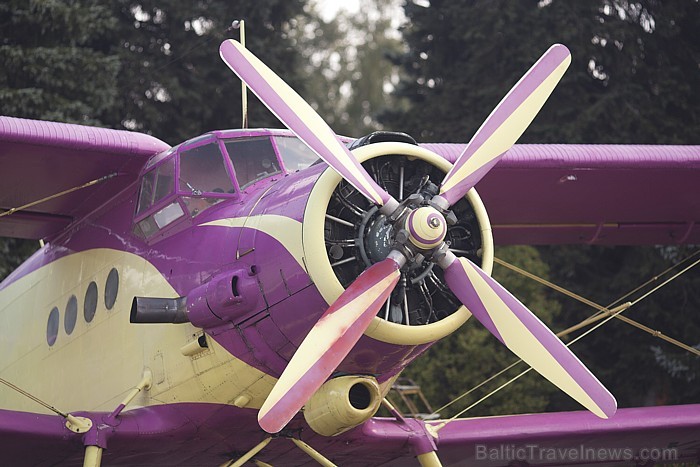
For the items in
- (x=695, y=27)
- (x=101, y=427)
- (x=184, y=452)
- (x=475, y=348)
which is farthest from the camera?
(x=695, y=27)

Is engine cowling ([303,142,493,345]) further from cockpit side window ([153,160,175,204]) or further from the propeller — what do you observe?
cockpit side window ([153,160,175,204])

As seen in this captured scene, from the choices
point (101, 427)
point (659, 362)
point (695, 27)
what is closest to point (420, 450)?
point (101, 427)

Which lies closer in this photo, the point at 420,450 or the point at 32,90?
the point at 420,450

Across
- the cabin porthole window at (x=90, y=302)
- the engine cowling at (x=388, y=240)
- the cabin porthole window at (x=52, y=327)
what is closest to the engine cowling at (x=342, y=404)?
the engine cowling at (x=388, y=240)

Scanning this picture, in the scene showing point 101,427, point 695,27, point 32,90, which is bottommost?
point 101,427

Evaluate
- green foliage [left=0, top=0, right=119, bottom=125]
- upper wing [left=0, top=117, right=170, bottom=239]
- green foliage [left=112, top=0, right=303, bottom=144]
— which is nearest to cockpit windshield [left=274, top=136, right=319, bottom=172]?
upper wing [left=0, top=117, right=170, bottom=239]

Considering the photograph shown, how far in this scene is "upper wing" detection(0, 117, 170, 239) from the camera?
9.26m

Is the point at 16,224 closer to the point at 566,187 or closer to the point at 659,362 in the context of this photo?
the point at 566,187

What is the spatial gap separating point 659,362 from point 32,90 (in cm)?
1173

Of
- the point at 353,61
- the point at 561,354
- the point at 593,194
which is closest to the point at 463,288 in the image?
the point at 561,354

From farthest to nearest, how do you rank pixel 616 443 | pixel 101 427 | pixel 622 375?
1. pixel 622 375
2. pixel 616 443
3. pixel 101 427

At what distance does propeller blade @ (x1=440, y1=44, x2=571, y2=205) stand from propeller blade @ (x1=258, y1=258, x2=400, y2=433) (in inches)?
31.1

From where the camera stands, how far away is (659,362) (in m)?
18.9

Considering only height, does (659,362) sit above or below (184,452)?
above
